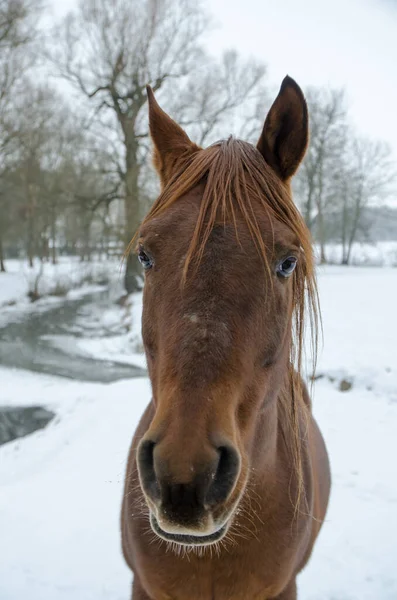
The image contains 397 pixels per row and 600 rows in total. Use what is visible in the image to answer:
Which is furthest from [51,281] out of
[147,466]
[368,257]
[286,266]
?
[368,257]

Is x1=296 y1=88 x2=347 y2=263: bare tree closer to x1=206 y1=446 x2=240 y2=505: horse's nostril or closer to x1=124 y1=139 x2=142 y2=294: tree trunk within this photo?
x1=124 y1=139 x2=142 y2=294: tree trunk

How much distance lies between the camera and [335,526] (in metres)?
4.08

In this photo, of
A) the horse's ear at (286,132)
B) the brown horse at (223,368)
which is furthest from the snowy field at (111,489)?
the horse's ear at (286,132)

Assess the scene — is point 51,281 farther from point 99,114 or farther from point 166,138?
point 166,138

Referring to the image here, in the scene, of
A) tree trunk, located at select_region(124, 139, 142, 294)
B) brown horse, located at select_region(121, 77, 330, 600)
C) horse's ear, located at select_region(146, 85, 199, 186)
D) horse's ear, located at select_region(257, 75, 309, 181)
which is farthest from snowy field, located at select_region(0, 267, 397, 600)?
tree trunk, located at select_region(124, 139, 142, 294)

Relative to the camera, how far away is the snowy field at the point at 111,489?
341 cm

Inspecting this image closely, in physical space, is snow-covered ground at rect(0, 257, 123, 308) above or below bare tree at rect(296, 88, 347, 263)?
below

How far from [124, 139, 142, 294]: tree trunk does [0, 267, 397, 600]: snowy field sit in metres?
11.2

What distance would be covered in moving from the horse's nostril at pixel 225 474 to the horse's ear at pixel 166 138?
1393 mm

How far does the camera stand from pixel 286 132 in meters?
1.78

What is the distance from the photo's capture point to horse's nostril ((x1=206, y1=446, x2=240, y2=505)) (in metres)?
1.10

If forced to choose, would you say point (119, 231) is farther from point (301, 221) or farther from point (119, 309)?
point (301, 221)

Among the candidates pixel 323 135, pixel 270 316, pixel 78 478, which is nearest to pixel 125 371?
pixel 78 478

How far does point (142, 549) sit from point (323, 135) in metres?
34.2
